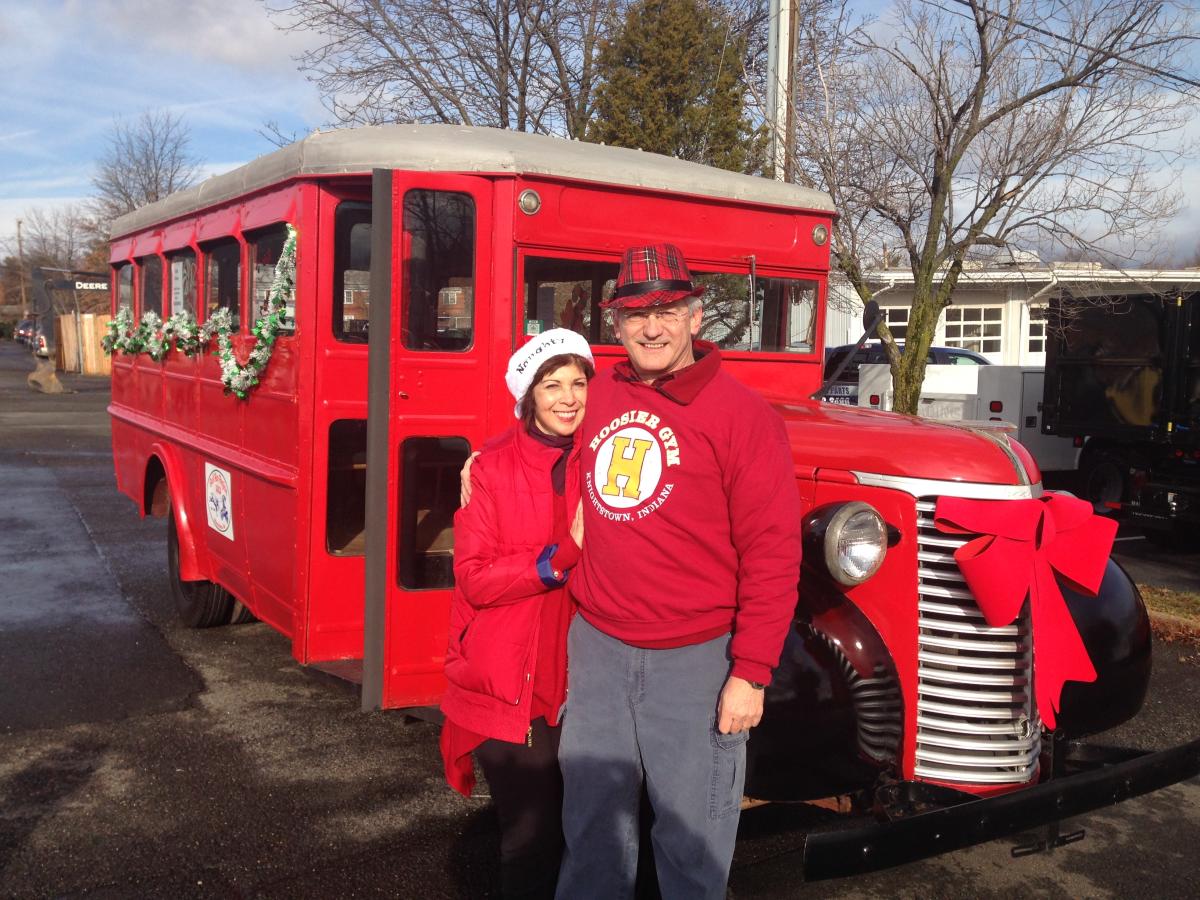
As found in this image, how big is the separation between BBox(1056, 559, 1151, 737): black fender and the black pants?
5.55 ft

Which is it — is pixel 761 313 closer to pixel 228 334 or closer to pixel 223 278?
pixel 228 334

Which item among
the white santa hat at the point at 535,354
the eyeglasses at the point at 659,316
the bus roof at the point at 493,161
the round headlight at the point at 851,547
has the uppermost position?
the bus roof at the point at 493,161

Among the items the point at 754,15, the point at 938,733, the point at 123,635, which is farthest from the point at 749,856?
the point at 754,15

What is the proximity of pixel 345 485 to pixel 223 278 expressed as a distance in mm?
1694

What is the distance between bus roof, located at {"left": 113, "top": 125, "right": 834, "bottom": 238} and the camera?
4082 mm

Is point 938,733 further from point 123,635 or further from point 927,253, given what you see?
point 927,253

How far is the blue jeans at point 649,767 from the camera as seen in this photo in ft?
8.28

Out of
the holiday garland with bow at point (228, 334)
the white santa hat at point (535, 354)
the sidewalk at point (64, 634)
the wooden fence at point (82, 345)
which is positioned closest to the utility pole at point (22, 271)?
the wooden fence at point (82, 345)

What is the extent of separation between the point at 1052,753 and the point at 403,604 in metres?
2.33

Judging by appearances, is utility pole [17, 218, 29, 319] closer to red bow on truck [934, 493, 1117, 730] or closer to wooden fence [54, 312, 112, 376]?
wooden fence [54, 312, 112, 376]

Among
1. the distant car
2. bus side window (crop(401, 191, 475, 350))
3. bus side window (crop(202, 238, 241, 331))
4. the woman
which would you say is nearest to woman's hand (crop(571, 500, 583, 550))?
the woman

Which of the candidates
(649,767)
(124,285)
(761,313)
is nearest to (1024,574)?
(649,767)

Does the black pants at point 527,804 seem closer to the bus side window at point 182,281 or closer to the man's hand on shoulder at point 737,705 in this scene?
the man's hand on shoulder at point 737,705

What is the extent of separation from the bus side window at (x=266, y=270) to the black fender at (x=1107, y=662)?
318 cm
